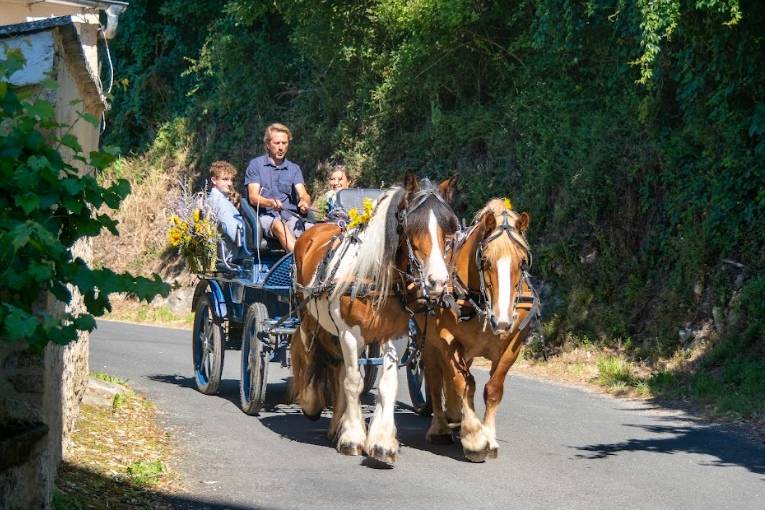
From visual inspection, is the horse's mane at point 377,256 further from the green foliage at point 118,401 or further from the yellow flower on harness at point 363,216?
the green foliage at point 118,401

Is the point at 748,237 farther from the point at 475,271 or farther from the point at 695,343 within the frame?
the point at 475,271

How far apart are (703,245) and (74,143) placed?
11.2m

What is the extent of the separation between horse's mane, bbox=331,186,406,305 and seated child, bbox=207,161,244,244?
338cm

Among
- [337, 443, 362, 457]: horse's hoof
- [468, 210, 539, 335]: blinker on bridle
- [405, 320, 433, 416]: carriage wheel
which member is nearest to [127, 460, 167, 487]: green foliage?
[337, 443, 362, 457]: horse's hoof

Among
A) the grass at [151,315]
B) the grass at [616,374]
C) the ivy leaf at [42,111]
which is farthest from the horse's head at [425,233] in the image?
the grass at [151,315]

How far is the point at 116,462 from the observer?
8.44 m

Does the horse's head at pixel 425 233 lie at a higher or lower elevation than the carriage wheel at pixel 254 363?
higher

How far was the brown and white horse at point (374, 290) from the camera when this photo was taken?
8625mm

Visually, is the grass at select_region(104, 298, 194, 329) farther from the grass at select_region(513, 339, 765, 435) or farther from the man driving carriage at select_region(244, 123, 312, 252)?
the man driving carriage at select_region(244, 123, 312, 252)

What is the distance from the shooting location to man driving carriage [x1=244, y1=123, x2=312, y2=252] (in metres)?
11.8

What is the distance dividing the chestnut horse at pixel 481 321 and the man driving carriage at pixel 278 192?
9.09ft

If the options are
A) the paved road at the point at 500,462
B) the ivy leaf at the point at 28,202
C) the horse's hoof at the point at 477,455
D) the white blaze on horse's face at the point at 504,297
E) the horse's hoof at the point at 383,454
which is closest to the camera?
the ivy leaf at the point at 28,202

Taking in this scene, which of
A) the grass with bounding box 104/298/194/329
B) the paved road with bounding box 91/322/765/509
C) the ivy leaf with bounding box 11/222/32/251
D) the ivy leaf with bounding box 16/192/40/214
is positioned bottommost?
the grass with bounding box 104/298/194/329

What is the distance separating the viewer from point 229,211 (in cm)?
1253
